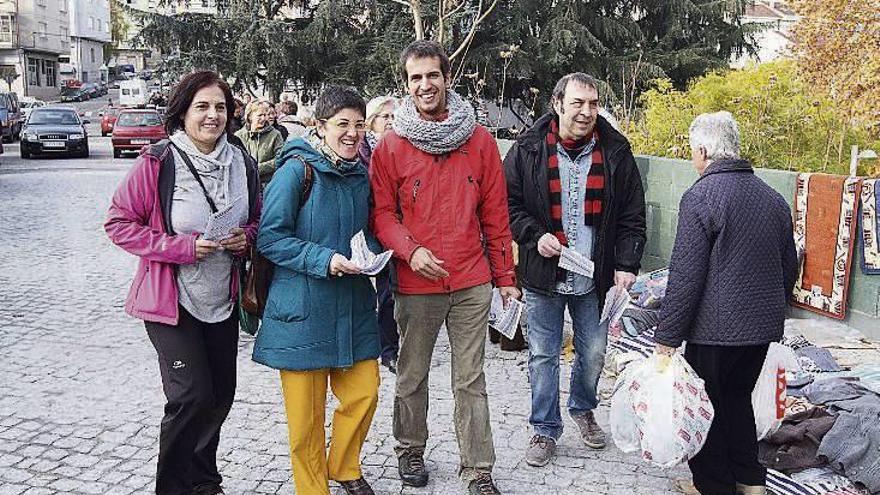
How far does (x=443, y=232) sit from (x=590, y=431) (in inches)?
63.2

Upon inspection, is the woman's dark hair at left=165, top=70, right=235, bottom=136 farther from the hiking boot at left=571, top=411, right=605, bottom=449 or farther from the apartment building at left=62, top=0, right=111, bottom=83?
the apartment building at left=62, top=0, right=111, bottom=83

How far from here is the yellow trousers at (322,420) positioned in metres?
3.78

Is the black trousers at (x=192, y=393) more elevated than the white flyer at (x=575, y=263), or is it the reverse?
the white flyer at (x=575, y=263)

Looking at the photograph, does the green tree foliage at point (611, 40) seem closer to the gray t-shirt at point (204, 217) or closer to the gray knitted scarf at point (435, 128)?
the gray knitted scarf at point (435, 128)

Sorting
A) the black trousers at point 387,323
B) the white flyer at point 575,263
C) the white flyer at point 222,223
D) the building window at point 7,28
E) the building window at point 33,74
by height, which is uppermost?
the building window at point 7,28

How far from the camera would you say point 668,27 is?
74.1 feet

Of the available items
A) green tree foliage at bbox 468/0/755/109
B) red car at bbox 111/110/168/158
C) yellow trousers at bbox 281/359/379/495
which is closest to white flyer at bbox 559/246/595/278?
yellow trousers at bbox 281/359/379/495

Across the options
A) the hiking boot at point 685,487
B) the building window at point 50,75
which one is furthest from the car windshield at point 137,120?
the building window at point 50,75

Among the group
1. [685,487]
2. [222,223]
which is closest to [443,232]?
[222,223]

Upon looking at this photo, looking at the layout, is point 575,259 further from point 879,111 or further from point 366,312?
point 879,111

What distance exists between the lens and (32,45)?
2643 inches

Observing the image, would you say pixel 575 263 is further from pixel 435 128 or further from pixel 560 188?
pixel 435 128

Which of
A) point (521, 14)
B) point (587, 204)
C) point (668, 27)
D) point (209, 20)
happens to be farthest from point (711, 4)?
point (587, 204)

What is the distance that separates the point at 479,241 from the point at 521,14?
1928 cm
